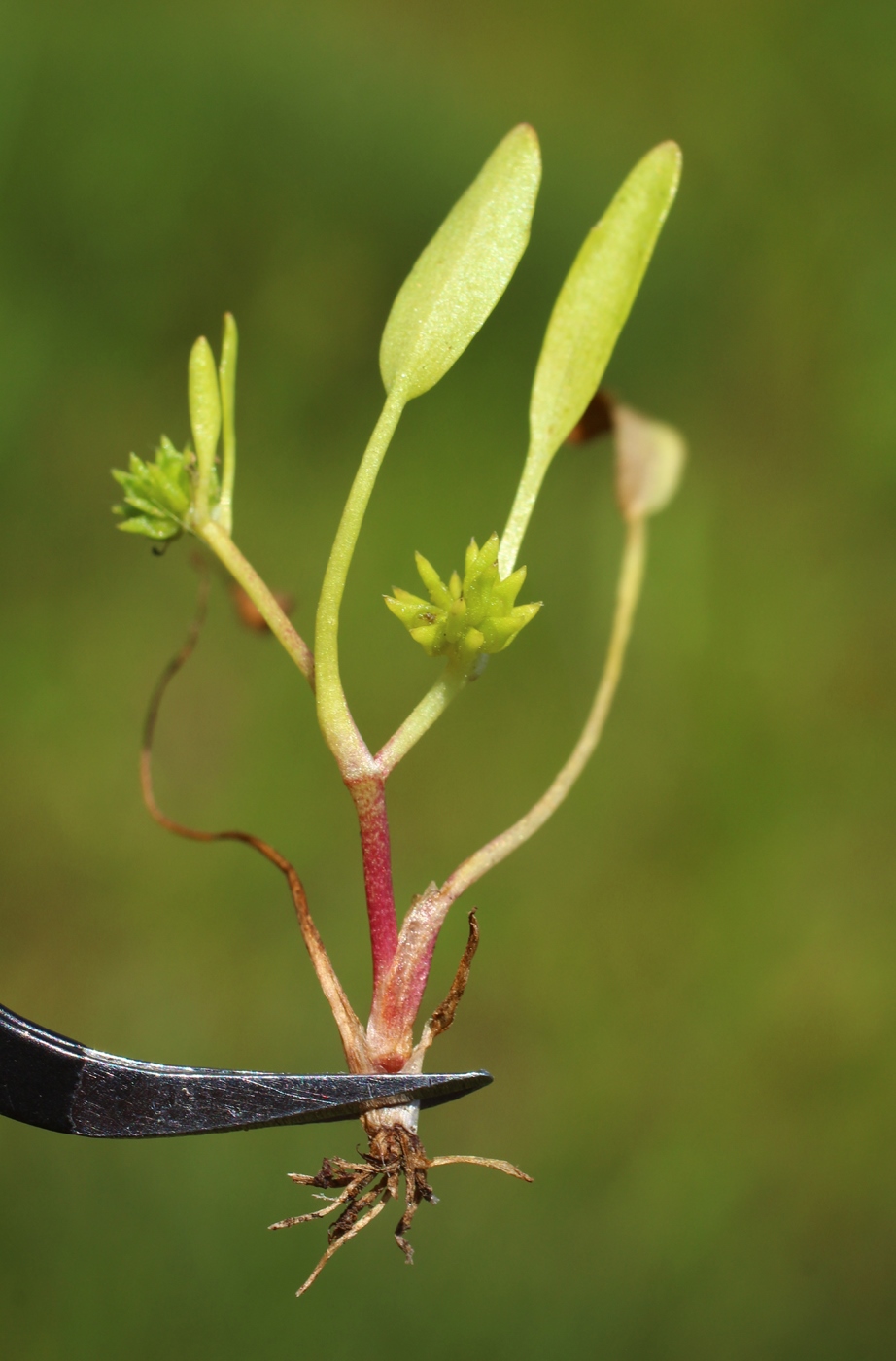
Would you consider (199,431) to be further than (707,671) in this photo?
No

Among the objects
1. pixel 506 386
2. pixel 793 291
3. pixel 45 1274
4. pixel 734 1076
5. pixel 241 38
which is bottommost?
pixel 45 1274

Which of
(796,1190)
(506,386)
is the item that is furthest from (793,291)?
(796,1190)

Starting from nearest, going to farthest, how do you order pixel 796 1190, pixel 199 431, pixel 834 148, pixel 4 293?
pixel 199 431 < pixel 796 1190 < pixel 4 293 < pixel 834 148

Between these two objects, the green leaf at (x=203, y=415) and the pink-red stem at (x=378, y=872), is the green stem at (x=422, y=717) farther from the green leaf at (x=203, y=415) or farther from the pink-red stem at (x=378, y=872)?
the green leaf at (x=203, y=415)

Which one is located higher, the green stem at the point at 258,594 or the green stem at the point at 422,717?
the green stem at the point at 258,594

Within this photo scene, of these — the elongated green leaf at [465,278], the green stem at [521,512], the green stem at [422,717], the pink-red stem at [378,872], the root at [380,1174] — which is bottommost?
the root at [380,1174]

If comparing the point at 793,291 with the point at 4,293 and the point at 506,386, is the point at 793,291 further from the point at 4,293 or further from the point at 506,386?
the point at 4,293

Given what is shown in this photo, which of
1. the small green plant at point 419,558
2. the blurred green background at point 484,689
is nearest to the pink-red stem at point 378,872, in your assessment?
the small green plant at point 419,558

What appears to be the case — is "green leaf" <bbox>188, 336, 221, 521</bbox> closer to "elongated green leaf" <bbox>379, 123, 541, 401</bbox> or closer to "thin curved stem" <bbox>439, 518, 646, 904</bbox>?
"elongated green leaf" <bbox>379, 123, 541, 401</bbox>
